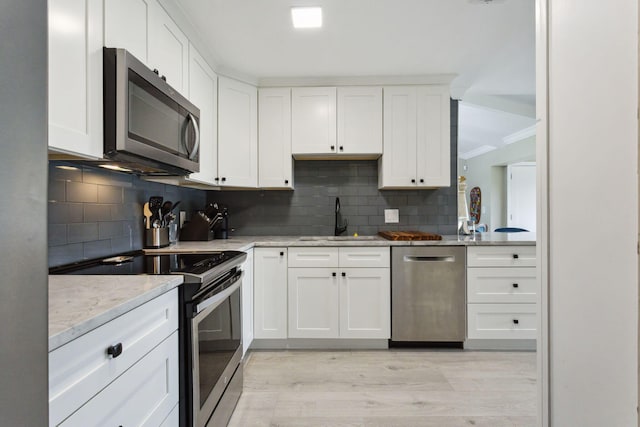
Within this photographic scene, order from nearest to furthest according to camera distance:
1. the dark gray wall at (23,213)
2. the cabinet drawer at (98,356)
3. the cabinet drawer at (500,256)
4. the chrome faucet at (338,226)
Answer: the dark gray wall at (23,213)
the cabinet drawer at (98,356)
the cabinet drawer at (500,256)
the chrome faucet at (338,226)

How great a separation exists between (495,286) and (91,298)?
8.91 ft

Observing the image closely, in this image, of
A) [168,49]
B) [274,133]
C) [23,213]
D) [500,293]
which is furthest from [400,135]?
[23,213]

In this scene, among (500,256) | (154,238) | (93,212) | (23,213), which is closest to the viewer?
(23,213)

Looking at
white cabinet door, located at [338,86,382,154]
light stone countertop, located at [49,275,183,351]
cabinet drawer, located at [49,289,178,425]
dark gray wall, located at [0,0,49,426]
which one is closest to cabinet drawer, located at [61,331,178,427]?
cabinet drawer, located at [49,289,178,425]

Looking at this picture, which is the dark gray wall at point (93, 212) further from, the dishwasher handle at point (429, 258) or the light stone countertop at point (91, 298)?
the dishwasher handle at point (429, 258)

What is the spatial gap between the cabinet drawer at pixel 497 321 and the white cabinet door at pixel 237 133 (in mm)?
2184

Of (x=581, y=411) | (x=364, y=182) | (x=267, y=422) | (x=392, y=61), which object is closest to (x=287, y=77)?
(x=392, y=61)

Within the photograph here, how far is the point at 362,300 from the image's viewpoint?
264 centimetres

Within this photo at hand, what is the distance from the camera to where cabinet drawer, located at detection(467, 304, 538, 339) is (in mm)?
2623

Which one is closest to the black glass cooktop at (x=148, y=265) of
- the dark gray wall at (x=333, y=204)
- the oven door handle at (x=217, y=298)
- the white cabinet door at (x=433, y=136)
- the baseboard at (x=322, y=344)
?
the oven door handle at (x=217, y=298)

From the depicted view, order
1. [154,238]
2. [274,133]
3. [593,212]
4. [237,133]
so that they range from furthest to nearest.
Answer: [274,133] → [237,133] → [154,238] → [593,212]

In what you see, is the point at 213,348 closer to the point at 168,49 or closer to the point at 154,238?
the point at 154,238

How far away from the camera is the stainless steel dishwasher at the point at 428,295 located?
262 centimetres

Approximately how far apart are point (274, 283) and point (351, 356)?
85 centimetres
